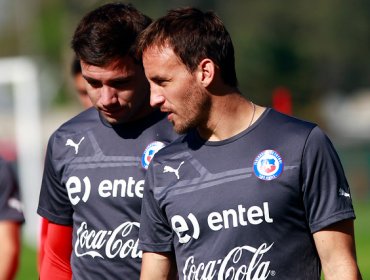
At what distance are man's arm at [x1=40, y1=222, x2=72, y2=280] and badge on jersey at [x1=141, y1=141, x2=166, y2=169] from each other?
61 centimetres

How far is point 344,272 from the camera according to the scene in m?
4.70

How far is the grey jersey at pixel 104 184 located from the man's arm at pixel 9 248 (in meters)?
1.01

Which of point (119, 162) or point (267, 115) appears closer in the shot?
point (267, 115)

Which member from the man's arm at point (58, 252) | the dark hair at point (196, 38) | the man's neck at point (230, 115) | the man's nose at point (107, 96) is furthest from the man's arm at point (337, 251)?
the man's arm at point (58, 252)

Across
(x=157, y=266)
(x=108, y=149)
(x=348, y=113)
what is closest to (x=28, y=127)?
(x=108, y=149)

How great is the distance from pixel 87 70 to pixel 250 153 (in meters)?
1.02

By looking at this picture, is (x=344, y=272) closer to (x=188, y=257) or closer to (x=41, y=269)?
(x=188, y=257)

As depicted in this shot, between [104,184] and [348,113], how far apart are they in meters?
57.5

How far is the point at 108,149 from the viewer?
18.7ft

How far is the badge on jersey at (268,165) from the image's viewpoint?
4.81m

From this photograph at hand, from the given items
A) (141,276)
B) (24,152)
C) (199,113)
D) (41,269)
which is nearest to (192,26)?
(199,113)

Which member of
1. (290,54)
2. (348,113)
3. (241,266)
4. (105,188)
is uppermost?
(105,188)

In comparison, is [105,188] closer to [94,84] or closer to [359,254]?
[94,84]

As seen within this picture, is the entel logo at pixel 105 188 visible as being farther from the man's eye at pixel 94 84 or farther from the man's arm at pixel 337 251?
the man's arm at pixel 337 251
